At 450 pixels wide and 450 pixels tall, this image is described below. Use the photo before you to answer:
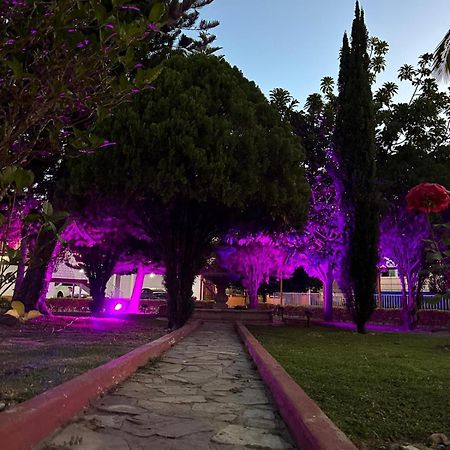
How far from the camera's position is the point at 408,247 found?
18781mm

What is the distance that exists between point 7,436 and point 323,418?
1.97 m

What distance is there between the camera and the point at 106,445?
3.07 meters

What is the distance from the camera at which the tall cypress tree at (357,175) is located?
14.8m

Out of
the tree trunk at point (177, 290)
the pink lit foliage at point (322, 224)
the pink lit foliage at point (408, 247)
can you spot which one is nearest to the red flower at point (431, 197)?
the tree trunk at point (177, 290)

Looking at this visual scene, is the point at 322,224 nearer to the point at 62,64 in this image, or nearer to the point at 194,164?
the point at 194,164

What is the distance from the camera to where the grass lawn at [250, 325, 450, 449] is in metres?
3.48

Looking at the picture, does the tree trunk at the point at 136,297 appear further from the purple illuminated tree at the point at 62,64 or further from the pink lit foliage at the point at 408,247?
the purple illuminated tree at the point at 62,64

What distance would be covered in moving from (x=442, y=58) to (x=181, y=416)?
8904mm

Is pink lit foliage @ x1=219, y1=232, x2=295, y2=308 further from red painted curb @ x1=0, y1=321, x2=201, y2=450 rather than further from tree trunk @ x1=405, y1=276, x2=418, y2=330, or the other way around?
red painted curb @ x1=0, y1=321, x2=201, y2=450

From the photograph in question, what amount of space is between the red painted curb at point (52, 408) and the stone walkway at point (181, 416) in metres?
0.09

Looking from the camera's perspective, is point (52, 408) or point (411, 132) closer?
point (52, 408)

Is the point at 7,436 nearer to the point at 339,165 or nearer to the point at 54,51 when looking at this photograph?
the point at 54,51

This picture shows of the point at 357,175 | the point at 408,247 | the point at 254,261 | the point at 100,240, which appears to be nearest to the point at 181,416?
the point at 357,175

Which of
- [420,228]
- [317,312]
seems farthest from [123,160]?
[317,312]
